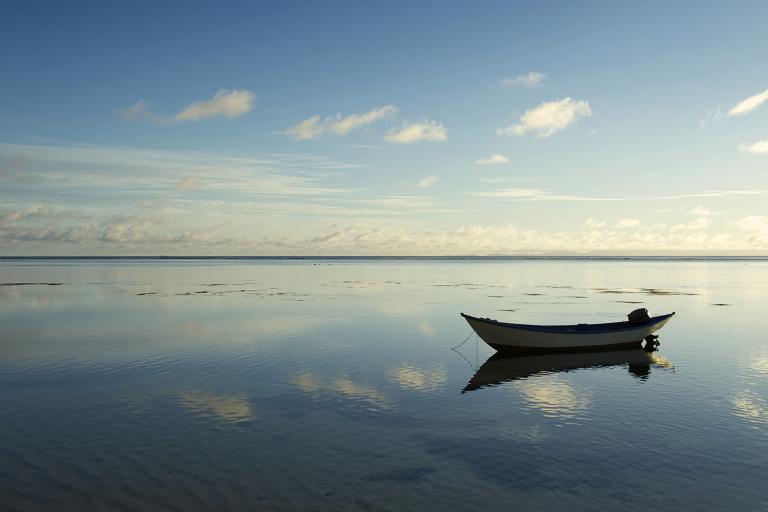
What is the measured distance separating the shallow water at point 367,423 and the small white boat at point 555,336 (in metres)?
1.22

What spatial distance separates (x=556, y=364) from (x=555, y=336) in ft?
9.56

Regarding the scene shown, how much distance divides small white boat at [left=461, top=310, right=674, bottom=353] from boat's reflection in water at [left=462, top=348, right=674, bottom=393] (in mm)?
473

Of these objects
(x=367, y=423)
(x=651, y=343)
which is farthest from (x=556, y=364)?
(x=367, y=423)

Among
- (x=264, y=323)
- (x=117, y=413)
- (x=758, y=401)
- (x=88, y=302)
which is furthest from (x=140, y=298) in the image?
(x=758, y=401)

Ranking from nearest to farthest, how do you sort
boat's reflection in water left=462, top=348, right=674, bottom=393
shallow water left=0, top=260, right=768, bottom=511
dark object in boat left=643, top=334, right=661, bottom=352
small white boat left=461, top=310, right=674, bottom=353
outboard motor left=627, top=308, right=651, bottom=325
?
shallow water left=0, top=260, right=768, bottom=511
boat's reflection in water left=462, top=348, right=674, bottom=393
small white boat left=461, top=310, right=674, bottom=353
dark object in boat left=643, top=334, right=661, bottom=352
outboard motor left=627, top=308, right=651, bottom=325

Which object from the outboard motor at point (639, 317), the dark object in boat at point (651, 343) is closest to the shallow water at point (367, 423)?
the dark object in boat at point (651, 343)

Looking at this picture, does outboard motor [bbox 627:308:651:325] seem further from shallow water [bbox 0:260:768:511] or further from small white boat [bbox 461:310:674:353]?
shallow water [bbox 0:260:768:511]

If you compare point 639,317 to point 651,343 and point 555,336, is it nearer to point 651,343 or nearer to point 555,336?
point 651,343

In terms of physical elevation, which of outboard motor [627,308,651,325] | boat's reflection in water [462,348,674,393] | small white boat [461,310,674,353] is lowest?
boat's reflection in water [462,348,674,393]

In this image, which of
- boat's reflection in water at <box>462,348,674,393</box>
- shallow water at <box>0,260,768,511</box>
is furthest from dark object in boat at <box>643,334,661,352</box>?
shallow water at <box>0,260,768,511</box>

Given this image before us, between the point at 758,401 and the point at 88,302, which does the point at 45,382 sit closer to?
the point at 758,401

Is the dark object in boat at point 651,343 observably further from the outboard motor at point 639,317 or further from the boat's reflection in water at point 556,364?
the outboard motor at point 639,317

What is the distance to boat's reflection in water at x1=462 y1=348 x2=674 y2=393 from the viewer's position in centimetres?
2767

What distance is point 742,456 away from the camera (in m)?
16.0
